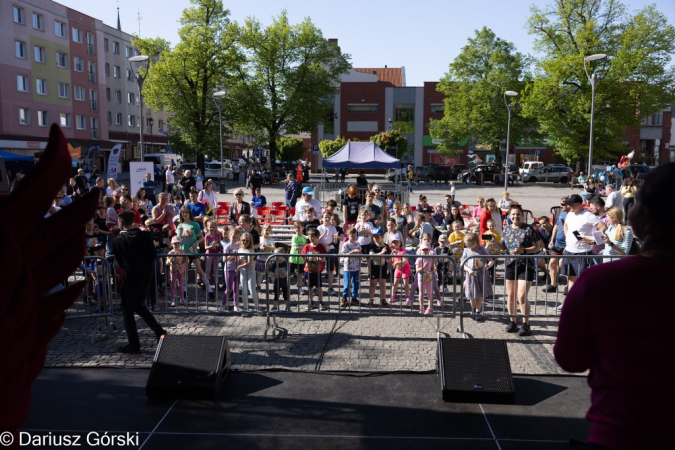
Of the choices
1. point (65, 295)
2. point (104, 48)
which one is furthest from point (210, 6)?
point (65, 295)

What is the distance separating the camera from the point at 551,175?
1745 inches

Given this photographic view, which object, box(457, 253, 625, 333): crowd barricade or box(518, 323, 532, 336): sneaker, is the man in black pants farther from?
box(518, 323, 532, 336): sneaker

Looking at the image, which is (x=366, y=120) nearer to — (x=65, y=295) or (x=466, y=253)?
(x=466, y=253)

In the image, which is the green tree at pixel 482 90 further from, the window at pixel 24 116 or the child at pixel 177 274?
the child at pixel 177 274

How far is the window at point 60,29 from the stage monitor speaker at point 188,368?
48739 millimetres

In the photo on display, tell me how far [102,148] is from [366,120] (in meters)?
33.6

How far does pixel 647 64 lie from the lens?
126ft

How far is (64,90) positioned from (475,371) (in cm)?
5051

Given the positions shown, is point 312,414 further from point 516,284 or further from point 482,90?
point 482,90

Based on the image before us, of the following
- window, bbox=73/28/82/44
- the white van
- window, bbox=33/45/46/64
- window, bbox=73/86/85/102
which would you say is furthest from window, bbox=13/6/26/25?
the white van

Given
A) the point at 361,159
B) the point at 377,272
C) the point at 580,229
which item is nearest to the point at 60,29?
the point at 361,159

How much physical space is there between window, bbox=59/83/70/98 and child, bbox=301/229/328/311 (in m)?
45.5

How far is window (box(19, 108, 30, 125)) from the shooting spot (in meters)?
42.4

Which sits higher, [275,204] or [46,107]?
[46,107]
